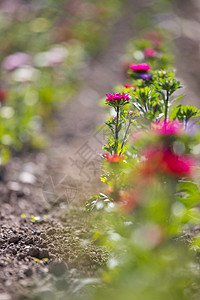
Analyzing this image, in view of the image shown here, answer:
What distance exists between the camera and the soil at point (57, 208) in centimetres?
182

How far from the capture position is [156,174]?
1631 millimetres

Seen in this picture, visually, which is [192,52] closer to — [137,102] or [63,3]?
[63,3]

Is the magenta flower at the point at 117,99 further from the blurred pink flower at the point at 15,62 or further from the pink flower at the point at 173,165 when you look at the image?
the blurred pink flower at the point at 15,62

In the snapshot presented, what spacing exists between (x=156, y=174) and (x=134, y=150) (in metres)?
0.56

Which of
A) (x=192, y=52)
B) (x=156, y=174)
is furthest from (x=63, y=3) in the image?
(x=156, y=174)

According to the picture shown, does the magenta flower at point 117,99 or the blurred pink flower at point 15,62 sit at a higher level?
the blurred pink flower at point 15,62

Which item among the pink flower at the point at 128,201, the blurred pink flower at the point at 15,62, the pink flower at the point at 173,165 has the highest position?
the blurred pink flower at the point at 15,62

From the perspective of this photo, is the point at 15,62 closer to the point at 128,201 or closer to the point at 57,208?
the point at 57,208

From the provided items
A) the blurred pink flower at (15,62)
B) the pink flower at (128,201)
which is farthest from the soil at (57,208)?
the blurred pink flower at (15,62)

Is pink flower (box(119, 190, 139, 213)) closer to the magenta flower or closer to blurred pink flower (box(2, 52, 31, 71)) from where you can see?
the magenta flower

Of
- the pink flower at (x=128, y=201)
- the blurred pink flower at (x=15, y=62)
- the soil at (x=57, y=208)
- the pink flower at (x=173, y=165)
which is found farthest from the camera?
the blurred pink flower at (x=15, y=62)

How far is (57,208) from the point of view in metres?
2.90

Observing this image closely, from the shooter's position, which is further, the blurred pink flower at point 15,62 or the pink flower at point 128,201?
the blurred pink flower at point 15,62

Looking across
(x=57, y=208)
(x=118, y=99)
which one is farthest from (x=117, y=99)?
(x=57, y=208)
